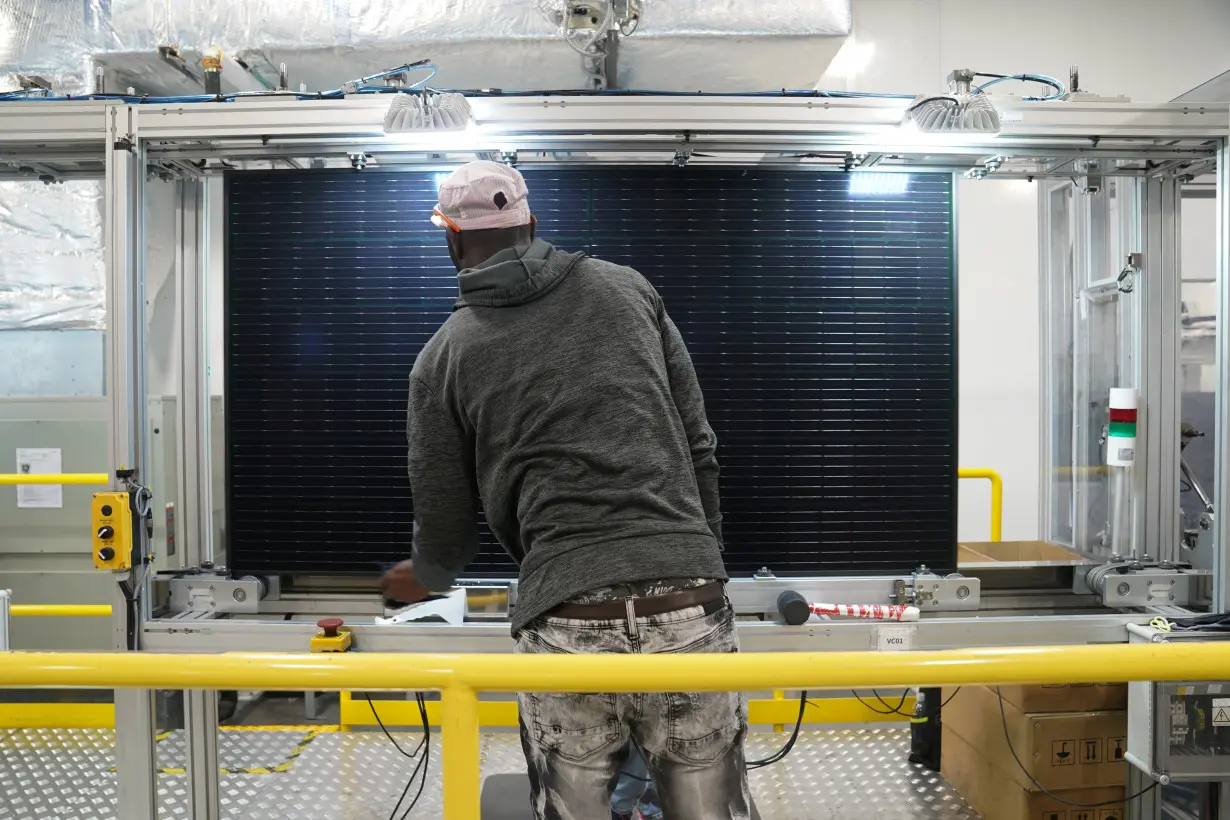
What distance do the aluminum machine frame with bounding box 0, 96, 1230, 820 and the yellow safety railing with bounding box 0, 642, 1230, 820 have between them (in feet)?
3.75

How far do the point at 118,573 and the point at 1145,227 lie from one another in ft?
12.2

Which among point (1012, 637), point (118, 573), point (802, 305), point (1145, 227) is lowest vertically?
point (1012, 637)

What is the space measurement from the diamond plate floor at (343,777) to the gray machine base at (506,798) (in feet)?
0.83

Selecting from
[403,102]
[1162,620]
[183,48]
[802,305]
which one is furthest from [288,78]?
[1162,620]

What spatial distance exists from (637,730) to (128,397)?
1.89m

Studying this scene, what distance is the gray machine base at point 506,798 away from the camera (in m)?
2.91

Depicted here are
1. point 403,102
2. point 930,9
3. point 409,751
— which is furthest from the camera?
point 930,9

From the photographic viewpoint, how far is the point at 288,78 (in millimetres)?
2926

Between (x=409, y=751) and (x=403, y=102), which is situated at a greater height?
(x=403, y=102)

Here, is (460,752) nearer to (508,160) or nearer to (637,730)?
(637,730)

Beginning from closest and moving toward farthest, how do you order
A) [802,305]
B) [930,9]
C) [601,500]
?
[601,500]
[802,305]
[930,9]

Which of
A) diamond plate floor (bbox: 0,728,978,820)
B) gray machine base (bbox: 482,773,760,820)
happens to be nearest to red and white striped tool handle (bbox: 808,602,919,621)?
gray machine base (bbox: 482,773,760,820)

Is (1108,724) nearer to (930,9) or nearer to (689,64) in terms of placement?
(689,64)

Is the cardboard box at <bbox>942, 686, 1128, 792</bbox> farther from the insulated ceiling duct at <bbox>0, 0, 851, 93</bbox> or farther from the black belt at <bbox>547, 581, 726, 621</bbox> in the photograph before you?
the insulated ceiling duct at <bbox>0, 0, 851, 93</bbox>
